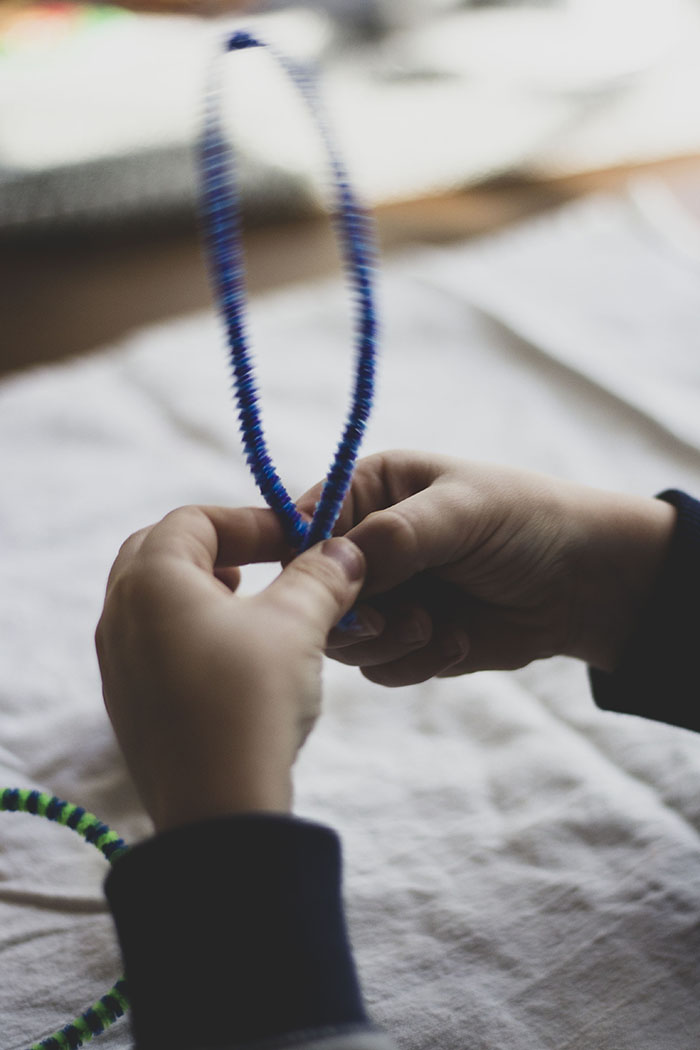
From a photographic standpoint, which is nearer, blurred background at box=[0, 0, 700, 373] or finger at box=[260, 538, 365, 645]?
finger at box=[260, 538, 365, 645]

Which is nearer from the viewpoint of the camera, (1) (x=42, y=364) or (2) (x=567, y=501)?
(2) (x=567, y=501)

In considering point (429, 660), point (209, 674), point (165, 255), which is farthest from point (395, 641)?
point (165, 255)

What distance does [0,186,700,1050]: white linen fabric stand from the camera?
0.34 m

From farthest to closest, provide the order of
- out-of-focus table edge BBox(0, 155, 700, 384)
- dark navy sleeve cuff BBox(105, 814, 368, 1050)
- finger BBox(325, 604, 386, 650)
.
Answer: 1. out-of-focus table edge BBox(0, 155, 700, 384)
2. finger BBox(325, 604, 386, 650)
3. dark navy sleeve cuff BBox(105, 814, 368, 1050)

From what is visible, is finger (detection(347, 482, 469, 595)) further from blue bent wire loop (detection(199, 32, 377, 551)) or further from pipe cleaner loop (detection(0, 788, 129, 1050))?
pipe cleaner loop (detection(0, 788, 129, 1050))

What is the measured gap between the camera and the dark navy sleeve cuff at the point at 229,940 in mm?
244

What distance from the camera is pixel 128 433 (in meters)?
0.60

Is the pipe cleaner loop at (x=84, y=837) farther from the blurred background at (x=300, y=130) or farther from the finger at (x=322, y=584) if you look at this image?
the blurred background at (x=300, y=130)

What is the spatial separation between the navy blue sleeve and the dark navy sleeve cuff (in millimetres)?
196

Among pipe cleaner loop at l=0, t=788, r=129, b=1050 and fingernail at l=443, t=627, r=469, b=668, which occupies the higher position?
fingernail at l=443, t=627, r=469, b=668

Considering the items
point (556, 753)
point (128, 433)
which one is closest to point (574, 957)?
point (556, 753)

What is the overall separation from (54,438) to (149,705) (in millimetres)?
367

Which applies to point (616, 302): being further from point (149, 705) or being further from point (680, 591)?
point (149, 705)

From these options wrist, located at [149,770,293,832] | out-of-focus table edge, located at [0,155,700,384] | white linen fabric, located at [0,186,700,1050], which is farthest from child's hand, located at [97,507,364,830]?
out-of-focus table edge, located at [0,155,700,384]
